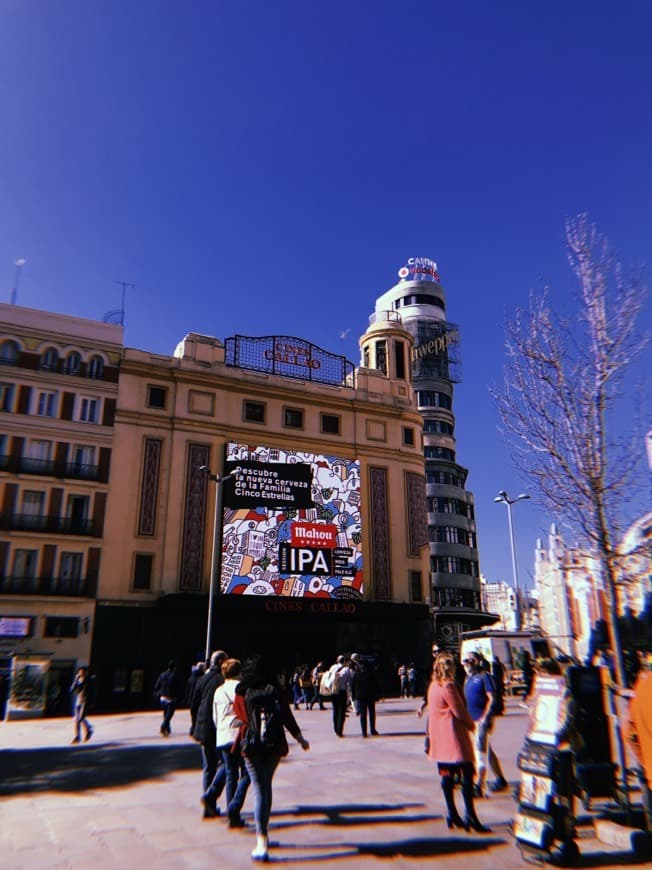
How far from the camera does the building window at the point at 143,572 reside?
→ 32188 millimetres

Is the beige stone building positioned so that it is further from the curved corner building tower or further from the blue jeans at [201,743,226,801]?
the curved corner building tower

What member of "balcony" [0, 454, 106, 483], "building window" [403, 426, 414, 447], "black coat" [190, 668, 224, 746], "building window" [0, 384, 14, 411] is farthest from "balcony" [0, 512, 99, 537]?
"black coat" [190, 668, 224, 746]

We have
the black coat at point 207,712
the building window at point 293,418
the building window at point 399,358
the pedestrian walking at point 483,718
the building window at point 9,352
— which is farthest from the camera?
the building window at point 399,358

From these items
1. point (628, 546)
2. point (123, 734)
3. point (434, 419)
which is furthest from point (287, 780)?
point (434, 419)

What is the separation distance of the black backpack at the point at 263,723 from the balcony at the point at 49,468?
90.7 feet

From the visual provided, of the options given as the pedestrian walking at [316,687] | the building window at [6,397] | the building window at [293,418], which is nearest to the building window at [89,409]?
the building window at [6,397]

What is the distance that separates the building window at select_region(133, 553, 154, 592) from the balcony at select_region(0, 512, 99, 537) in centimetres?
247

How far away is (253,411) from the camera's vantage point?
37.9 m

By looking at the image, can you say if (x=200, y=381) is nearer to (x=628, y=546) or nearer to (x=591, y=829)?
(x=628, y=546)

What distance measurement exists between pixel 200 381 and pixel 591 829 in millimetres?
31886

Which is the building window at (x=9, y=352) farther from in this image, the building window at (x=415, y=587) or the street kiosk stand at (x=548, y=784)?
the street kiosk stand at (x=548, y=784)

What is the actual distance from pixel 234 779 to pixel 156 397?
29735mm

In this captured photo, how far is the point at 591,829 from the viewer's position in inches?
285

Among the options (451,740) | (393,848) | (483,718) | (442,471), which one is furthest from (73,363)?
(442,471)
